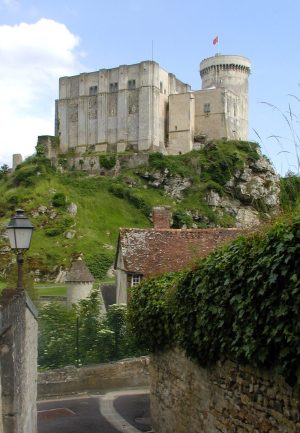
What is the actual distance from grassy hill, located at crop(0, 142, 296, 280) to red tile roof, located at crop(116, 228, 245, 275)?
1466 inches

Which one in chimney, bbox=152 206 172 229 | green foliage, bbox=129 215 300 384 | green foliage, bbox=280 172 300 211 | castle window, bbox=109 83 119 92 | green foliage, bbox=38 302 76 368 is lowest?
green foliage, bbox=38 302 76 368

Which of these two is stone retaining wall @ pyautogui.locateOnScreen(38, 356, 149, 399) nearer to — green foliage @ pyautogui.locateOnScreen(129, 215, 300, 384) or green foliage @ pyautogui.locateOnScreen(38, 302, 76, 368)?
green foliage @ pyautogui.locateOnScreen(38, 302, 76, 368)

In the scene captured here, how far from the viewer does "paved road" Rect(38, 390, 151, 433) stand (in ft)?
51.7

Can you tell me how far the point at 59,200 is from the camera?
73.6 meters

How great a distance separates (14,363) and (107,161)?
254 feet

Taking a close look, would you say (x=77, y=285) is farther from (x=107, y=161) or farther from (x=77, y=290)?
(x=107, y=161)

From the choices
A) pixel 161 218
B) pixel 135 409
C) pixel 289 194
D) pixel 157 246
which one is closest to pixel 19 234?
pixel 289 194

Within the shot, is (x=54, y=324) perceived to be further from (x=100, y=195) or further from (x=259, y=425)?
(x=100, y=195)

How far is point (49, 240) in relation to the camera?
66.7 meters

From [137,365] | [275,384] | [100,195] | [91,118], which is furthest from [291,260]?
[91,118]

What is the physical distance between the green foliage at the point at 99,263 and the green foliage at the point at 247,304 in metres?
50.0

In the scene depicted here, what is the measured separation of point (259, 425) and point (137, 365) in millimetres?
13976

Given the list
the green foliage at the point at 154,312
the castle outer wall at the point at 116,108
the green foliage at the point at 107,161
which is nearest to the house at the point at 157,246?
the green foliage at the point at 154,312

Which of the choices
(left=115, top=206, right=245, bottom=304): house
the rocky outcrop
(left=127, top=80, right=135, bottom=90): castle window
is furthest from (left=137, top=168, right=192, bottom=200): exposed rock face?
(left=115, top=206, right=245, bottom=304): house
